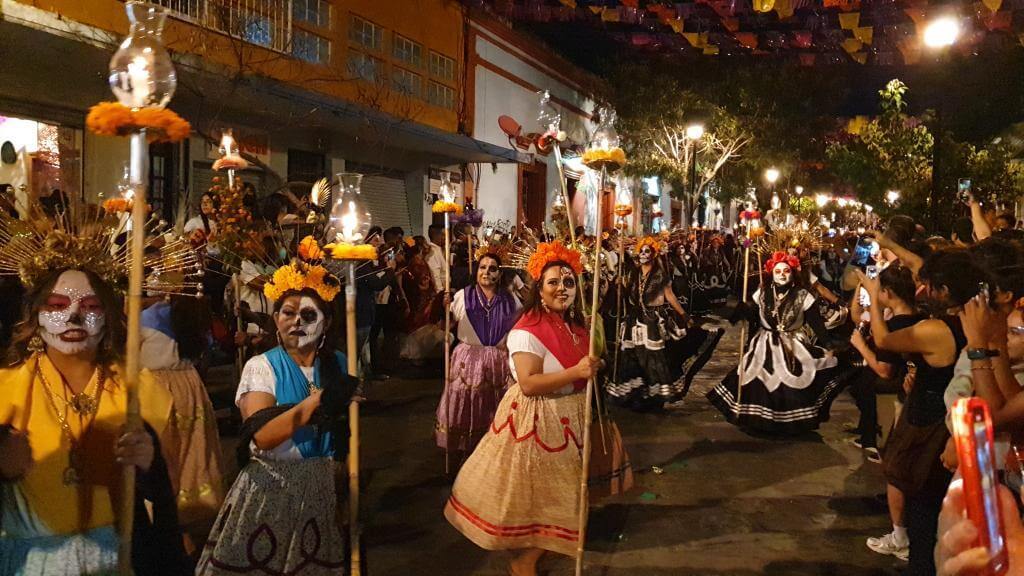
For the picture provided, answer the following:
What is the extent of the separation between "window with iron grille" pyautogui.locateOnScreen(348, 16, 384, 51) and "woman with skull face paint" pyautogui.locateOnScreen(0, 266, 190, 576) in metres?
13.5

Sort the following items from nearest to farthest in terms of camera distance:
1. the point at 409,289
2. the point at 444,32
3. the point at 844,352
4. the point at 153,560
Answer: the point at 153,560, the point at 844,352, the point at 409,289, the point at 444,32

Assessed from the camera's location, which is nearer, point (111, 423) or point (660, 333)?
point (111, 423)

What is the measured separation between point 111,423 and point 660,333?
23.9 feet

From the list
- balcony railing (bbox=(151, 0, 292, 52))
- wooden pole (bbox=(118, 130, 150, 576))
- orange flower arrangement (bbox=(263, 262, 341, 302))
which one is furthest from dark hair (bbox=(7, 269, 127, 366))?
balcony railing (bbox=(151, 0, 292, 52))

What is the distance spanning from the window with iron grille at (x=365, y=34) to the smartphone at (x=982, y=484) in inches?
601

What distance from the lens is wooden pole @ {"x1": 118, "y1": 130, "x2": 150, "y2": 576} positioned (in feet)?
7.89

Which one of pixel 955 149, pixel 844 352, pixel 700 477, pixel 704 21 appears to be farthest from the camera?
pixel 955 149

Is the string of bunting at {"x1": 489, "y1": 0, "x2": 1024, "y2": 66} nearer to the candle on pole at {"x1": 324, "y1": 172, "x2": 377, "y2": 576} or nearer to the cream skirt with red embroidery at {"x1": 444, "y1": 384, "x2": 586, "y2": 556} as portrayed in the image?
the cream skirt with red embroidery at {"x1": 444, "y1": 384, "x2": 586, "y2": 556}

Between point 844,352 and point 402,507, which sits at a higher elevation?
point 844,352

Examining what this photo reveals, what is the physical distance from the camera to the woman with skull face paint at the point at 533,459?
431cm

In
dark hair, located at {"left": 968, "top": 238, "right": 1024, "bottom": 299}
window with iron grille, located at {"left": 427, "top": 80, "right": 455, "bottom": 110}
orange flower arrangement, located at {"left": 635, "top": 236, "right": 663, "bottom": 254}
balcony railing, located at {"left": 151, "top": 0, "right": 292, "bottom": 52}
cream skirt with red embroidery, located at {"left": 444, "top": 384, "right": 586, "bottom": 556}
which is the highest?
window with iron grille, located at {"left": 427, "top": 80, "right": 455, "bottom": 110}

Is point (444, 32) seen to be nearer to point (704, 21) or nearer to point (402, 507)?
point (704, 21)

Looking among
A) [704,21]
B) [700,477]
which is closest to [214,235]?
[700,477]

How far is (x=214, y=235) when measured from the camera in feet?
20.3
